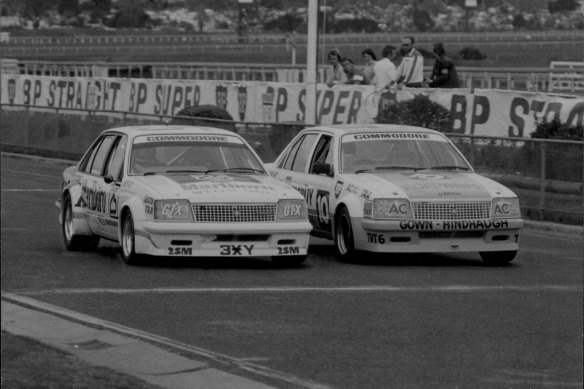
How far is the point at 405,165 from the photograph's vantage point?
1586 cm

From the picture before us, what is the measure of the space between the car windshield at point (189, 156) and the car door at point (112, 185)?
0.20 metres

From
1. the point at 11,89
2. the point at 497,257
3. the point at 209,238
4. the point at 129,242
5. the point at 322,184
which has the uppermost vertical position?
the point at 322,184

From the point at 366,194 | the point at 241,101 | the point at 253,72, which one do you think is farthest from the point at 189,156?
the point at 253,72

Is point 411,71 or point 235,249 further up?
point 411,71

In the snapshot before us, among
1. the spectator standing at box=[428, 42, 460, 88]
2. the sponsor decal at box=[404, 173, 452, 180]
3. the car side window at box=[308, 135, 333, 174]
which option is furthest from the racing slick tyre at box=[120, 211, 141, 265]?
the spectator standing at box=[428, 42, 460, 88]

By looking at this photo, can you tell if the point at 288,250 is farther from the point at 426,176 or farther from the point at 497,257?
the point at 497,257

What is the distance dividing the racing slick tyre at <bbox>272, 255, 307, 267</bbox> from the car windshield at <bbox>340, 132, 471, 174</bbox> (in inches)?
62.1

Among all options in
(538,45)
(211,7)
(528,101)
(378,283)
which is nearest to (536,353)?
(378,283)

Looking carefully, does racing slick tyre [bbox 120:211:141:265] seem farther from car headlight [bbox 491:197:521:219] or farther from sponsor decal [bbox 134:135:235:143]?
car headlight [bbox 491:197:521:219]

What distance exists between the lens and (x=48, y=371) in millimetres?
6645

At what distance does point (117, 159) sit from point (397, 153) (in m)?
3.08

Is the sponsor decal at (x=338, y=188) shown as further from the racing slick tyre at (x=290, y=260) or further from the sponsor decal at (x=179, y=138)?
the sponsor decal at (x=179, y=138)

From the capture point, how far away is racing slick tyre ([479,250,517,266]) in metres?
15.2

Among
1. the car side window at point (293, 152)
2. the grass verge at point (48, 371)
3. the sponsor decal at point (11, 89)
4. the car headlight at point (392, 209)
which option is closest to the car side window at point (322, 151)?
the car side window at point (293, 152)
